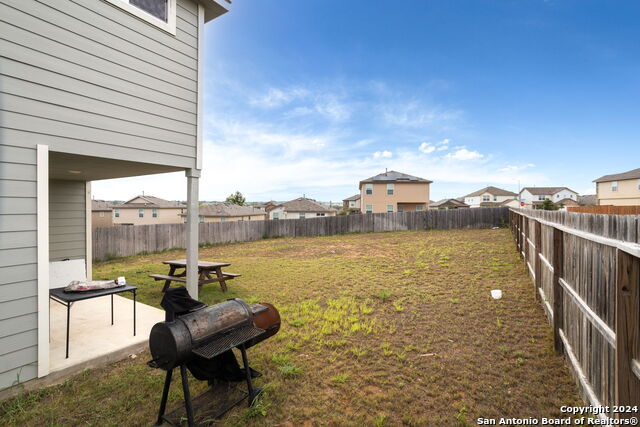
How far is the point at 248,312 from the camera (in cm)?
252

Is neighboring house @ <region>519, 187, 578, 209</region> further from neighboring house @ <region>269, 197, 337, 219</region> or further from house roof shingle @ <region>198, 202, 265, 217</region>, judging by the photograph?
house roof shingle @ <region>198, 202, 265, 217</region>

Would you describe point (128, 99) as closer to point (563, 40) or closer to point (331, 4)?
point (331, 4)

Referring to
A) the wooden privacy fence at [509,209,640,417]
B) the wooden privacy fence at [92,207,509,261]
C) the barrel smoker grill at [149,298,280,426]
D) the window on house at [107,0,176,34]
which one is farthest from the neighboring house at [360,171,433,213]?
the barrel smoker grill at [149,298,280,426]

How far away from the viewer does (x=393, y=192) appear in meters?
32.7

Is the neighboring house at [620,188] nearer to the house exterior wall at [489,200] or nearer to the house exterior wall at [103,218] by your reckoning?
the house exterior wall at [489,200]

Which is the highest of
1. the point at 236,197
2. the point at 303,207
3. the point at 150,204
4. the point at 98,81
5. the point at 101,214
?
the point at 236,197

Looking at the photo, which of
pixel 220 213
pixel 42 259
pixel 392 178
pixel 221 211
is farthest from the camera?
pixel 221 211

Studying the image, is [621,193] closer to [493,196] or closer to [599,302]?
[493,196]

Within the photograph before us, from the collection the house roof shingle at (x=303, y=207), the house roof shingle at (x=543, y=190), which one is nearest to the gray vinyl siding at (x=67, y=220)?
the house roof shingle at (x=303, y=207)

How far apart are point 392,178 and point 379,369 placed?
31311mm

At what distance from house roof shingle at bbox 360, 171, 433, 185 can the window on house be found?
29479 millimetres

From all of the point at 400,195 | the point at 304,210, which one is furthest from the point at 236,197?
the point at 400,195

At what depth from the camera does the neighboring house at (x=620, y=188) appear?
31.9 meters

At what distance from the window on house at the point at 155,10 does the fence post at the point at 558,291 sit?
600 centimetres
